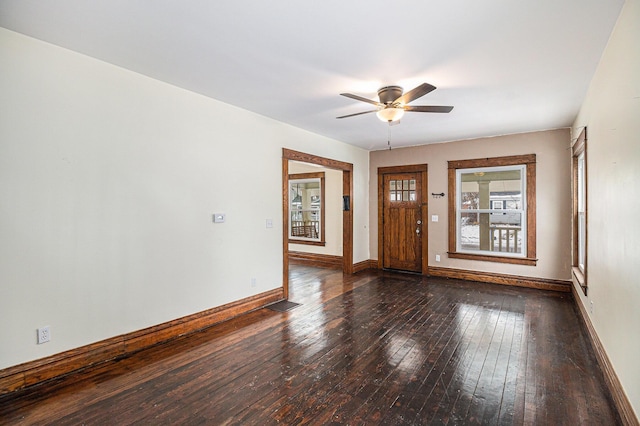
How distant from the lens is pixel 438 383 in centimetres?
259

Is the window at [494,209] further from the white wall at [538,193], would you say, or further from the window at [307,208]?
the window at [307,208]

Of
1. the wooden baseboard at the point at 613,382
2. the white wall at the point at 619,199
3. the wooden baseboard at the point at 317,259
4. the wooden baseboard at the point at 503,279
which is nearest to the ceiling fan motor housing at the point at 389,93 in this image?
the white wall at the point at 619,199

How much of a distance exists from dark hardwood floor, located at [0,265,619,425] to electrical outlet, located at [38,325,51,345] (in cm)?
36

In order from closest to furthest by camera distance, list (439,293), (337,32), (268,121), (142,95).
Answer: (337,32), (142,95), (268,121), (439,293)

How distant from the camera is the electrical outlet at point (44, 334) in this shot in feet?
8.55

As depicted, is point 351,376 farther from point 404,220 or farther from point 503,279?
point 404,220

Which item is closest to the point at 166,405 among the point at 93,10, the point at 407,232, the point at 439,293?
the point at 93,10

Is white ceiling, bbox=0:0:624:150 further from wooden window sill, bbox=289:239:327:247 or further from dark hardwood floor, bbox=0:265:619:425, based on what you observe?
wooden window sill, bbox=289:239:327:247

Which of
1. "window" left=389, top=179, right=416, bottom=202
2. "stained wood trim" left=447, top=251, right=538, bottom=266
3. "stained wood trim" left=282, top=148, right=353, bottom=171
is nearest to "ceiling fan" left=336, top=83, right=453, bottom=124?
"stained wood trim" left=282, top=148, right=353, bottom=171

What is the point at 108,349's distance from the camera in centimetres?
299

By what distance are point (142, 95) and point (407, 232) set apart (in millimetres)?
5359

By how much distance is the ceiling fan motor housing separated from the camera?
3.40 m

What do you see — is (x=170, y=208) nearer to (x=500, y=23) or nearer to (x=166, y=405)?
(x=166, y=405)

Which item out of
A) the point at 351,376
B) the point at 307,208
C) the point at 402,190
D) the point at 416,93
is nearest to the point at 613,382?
the point at 351,376
